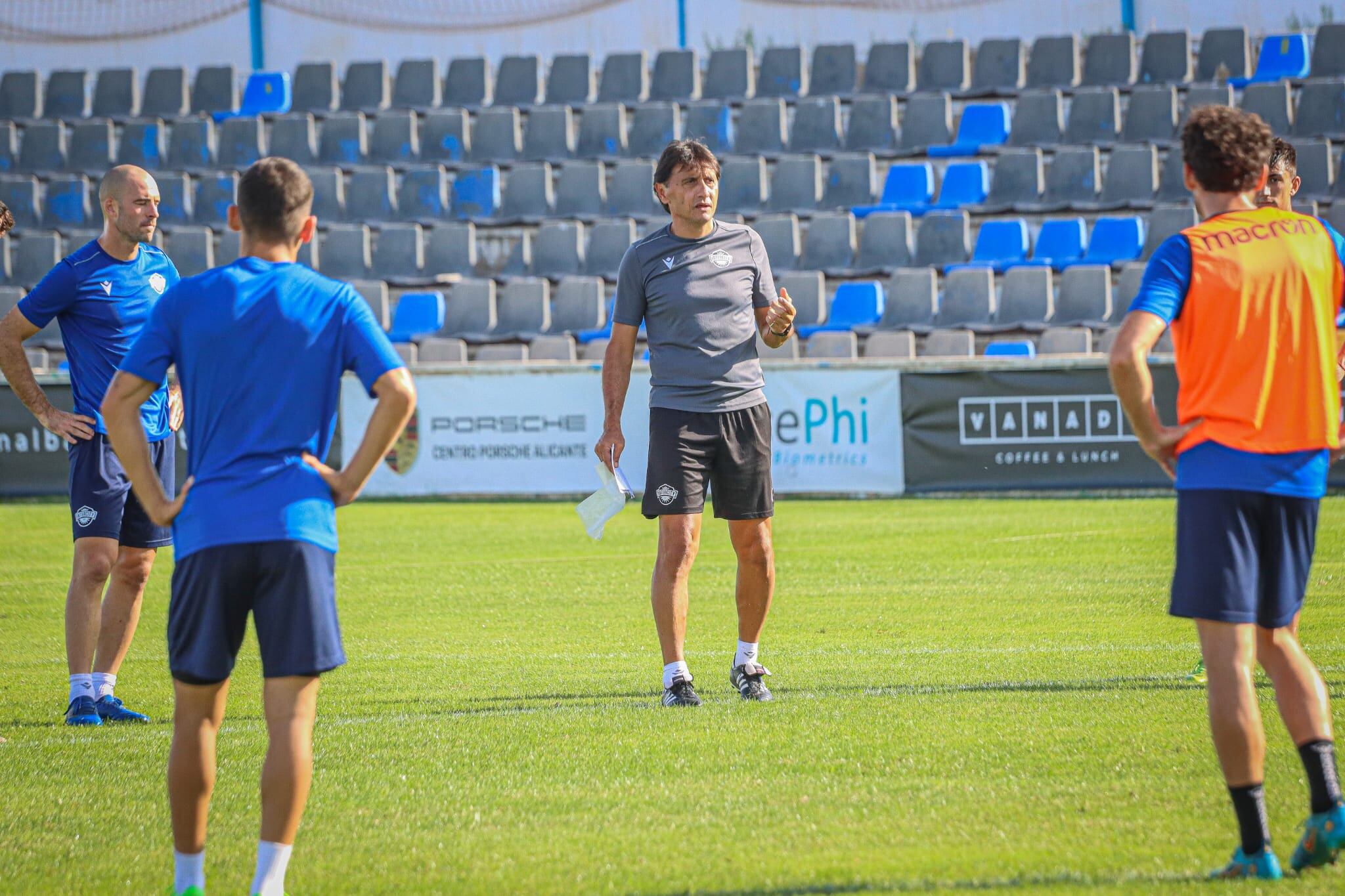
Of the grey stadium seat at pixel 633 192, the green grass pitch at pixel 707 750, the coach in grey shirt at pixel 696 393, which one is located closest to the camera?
the green grass pitch at pixel 707 750

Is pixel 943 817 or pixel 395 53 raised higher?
pixel 395 53

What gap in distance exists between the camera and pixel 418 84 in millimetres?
23641

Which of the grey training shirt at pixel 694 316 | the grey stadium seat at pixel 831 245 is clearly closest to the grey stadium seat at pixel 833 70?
the grey stadium seat at pixel 831 245

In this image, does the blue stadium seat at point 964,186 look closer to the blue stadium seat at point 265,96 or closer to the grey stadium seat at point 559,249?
the grey stadium seat at point 559,249

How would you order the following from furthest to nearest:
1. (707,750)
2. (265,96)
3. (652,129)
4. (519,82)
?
1. (265,96)
2. (519,82)
3. (652,129)
4. (707,750)

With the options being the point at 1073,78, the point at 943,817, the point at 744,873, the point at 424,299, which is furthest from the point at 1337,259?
the point at 1073,78

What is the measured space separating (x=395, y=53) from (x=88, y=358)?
69.4 ft

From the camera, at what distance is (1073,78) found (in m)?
22.2

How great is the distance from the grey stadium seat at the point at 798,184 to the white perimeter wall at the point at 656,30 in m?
5.36

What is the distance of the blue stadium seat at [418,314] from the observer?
19.5m

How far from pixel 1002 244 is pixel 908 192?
5.58 feet

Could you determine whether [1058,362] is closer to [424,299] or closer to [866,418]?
[866,418]

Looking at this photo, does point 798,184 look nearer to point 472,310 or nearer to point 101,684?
point 472,310

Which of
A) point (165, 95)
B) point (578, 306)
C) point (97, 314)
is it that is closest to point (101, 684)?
point (97, 314)
